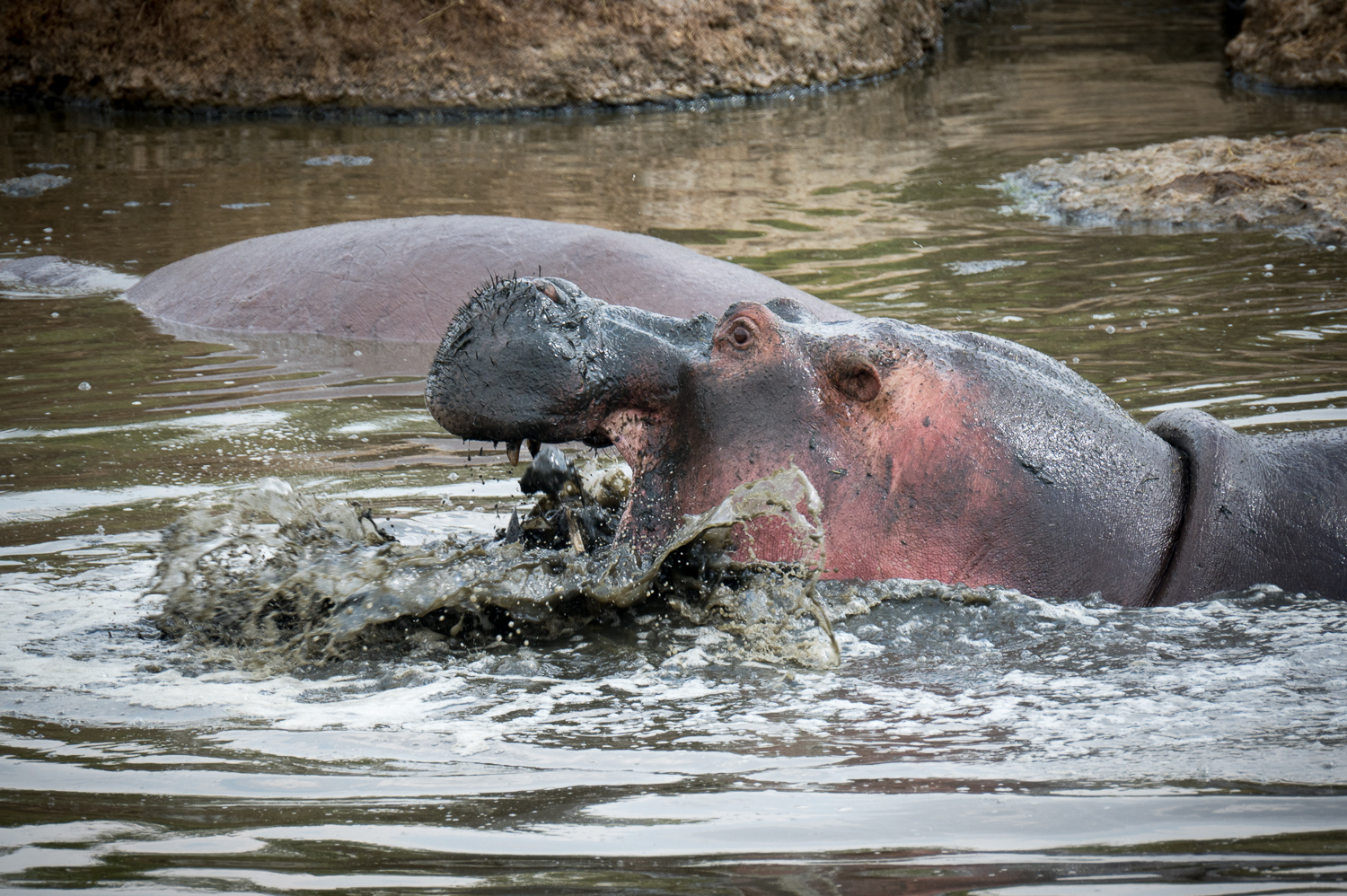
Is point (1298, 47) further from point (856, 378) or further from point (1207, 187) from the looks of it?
point (856, 378)

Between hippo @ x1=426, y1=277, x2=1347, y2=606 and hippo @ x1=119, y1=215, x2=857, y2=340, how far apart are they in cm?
320

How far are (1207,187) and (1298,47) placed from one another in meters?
6.26

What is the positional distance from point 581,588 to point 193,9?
1298cm

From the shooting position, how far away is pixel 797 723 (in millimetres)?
2756

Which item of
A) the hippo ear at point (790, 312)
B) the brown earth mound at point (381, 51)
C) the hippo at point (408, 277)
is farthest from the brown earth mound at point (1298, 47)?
the hippo ear at point (790, 312)

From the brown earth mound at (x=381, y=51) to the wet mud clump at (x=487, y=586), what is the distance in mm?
11470

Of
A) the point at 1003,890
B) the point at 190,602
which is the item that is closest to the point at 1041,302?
the point at 190,602

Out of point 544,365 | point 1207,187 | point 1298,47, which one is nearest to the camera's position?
point 544,365

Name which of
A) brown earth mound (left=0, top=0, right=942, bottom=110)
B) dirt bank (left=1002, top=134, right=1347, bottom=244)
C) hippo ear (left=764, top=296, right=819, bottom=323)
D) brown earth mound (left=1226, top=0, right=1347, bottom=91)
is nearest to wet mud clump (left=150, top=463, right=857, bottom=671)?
hippo ear (left=764, top=296, right=819, bottom=323)

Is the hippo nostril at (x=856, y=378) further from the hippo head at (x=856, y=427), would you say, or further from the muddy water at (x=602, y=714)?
the muddy water at (x=602, y=714)

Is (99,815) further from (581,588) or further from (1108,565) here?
(1108,565)

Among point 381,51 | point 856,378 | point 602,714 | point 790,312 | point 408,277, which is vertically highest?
point 381,51

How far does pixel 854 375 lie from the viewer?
3.09 metres

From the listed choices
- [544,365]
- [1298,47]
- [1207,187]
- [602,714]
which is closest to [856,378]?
[544,365]
